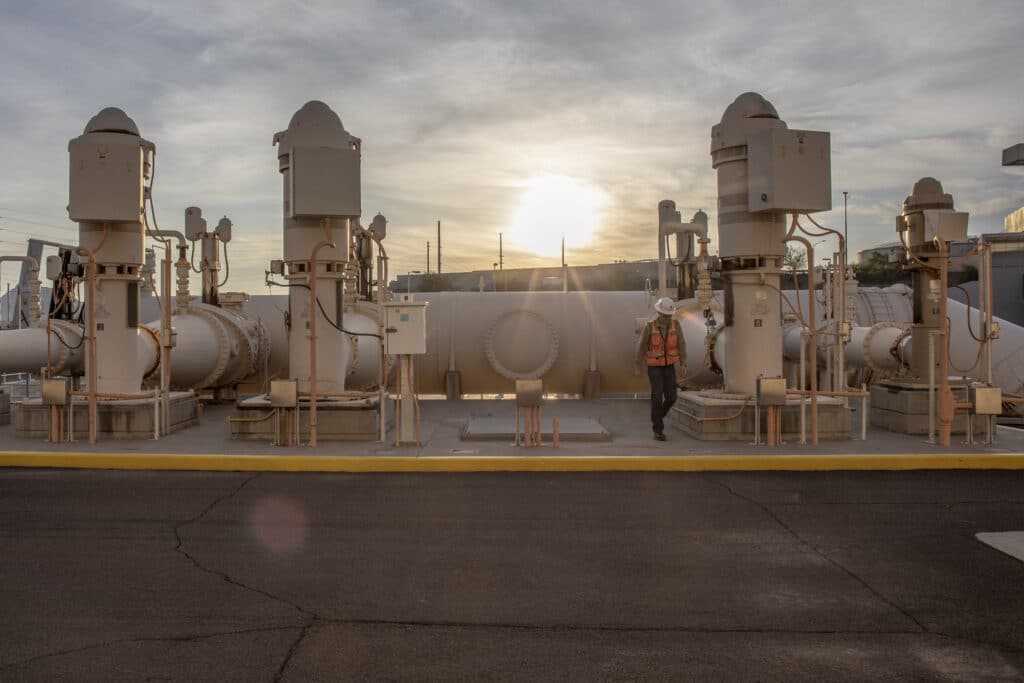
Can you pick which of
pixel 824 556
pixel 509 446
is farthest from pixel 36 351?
pixel 824 556

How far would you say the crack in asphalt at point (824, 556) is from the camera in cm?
478

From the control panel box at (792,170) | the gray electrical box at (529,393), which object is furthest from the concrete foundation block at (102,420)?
the control panel box at (792,170)

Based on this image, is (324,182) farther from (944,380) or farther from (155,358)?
(944,380)

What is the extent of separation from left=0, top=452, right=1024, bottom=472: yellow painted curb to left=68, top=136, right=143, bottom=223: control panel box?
343 cm

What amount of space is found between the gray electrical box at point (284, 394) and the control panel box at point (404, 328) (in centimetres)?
126

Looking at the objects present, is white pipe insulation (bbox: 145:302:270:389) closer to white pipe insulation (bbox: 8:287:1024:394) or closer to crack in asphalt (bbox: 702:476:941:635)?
white pipe insulation (bbox: 8:287:1024:394)

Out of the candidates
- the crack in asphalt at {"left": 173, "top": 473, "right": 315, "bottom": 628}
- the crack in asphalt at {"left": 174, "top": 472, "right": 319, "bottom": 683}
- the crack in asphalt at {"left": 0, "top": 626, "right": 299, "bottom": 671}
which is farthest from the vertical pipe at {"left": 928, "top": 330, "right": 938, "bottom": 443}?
the crack in asphalt at {"left": 0, "top": 626, "right": 299, "bottom": 671}

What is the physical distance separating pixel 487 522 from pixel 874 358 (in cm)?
924

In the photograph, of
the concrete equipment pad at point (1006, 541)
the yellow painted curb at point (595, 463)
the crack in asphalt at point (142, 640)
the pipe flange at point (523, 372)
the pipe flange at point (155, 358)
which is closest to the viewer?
the crack in asphalt at point (142, 640)

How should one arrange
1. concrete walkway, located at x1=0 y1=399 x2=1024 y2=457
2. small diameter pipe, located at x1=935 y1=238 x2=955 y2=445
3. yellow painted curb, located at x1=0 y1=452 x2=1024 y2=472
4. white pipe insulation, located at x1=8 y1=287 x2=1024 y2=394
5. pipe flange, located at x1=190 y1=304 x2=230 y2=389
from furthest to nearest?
white pipe insulation, located at x1=8 y1=287 x2=1024 y2=394
pipe flange, located at x1=190 y1=304 x2=230 y2=389
small diameter pipe, located at x1=935 y1=238 x2=955 y2=445
concrete walkway, located at x1=0 y1=399 x2=1024 y2=457
yellow painted curb, located at x1=0 y1=452 x2=1024 y2=472

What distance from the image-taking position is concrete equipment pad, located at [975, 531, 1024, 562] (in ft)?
19.7

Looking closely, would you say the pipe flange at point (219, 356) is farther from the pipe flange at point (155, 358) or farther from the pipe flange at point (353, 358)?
the pipe flange at point (353, 358)

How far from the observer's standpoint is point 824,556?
19.5 feet

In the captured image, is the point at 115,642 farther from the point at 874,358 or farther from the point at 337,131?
the point at 874,358
